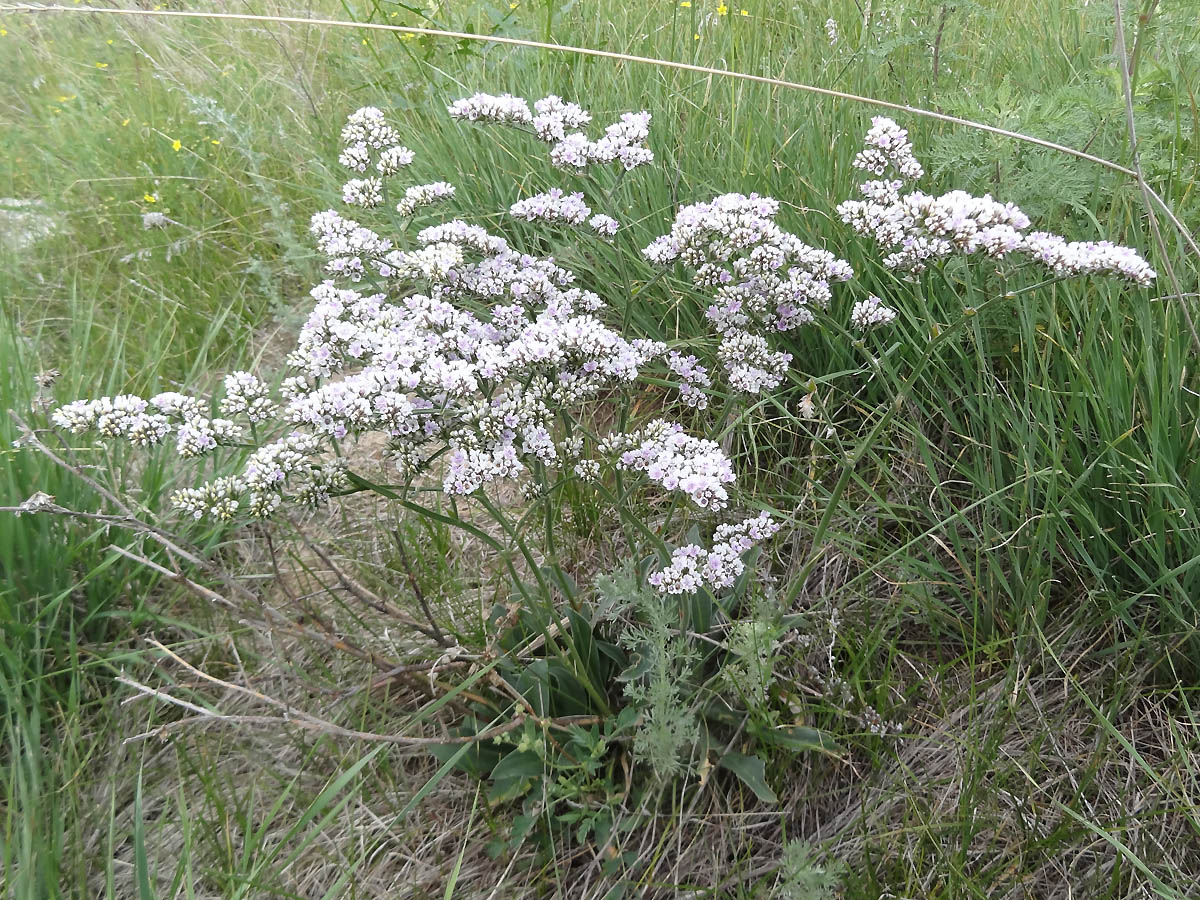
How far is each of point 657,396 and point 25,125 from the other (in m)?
4.72

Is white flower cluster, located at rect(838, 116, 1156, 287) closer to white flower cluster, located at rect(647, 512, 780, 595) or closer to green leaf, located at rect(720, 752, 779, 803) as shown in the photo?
white flower cluster, located at rect(647, 512, 780, 595)

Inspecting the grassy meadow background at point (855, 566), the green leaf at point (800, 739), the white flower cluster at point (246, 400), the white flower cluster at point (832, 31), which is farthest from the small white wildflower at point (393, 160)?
the white flower cluster at point (832, 31)

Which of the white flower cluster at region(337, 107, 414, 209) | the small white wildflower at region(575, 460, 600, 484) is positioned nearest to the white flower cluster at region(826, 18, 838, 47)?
the white flower cluster at region(337, 107, 414, 209)

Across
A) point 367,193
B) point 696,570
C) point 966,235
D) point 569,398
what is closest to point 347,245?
point 367,193

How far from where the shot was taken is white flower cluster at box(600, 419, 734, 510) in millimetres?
1579

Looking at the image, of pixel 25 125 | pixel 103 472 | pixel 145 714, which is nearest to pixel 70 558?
pixel 103 472

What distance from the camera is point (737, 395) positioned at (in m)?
1.91

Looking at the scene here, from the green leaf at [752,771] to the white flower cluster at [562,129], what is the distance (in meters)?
1.41

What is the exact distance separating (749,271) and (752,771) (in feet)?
3.59

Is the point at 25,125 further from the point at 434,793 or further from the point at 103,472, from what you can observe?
the point at 434,793

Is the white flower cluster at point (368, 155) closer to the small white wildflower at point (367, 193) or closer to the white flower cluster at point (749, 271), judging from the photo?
the small white wildflower at point (367, 193)

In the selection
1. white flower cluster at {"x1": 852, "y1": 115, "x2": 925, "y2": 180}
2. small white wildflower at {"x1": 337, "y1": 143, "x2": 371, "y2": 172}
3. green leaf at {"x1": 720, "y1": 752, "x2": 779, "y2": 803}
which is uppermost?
white flower cluster at {"x1": 852, "y1": 115, "x2": 925, "y2": 180}

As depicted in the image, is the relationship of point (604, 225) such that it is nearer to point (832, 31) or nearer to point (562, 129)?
point (562, 129)

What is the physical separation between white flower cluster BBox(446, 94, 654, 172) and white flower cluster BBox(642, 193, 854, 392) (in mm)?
267
